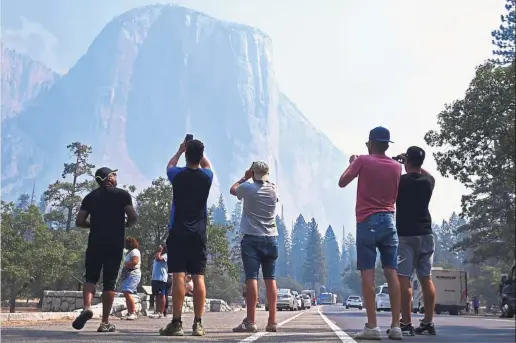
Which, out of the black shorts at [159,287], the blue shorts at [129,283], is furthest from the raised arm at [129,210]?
the black shorts at [159,287]

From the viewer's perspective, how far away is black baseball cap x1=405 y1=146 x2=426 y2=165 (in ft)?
25.4

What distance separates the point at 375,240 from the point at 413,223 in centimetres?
103

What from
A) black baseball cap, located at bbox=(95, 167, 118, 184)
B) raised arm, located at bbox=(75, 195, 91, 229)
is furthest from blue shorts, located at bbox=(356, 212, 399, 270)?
raised arm, located at bbox=(75, 195, 91, 229)

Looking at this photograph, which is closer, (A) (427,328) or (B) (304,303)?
(A) (427,328)

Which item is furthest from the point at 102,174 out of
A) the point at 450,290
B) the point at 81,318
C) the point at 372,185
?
the point at 450,290

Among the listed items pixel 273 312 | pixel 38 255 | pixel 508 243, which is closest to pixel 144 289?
pixel 273 312

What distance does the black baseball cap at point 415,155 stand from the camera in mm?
7746

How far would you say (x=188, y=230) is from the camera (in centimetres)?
705

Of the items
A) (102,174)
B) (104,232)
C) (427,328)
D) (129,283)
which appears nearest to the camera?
(104,232)

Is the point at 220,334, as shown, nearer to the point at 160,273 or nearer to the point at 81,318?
the point at 81,318

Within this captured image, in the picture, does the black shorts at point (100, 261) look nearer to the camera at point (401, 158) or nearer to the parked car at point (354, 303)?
the camera at point (401, 158)

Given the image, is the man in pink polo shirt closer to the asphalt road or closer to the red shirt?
the red shirt

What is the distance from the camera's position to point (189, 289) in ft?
56.3

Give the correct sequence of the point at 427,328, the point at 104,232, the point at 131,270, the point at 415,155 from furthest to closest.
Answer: the point at 131,270, the point at 427,328, the point at 415,155, the point at 104,232
